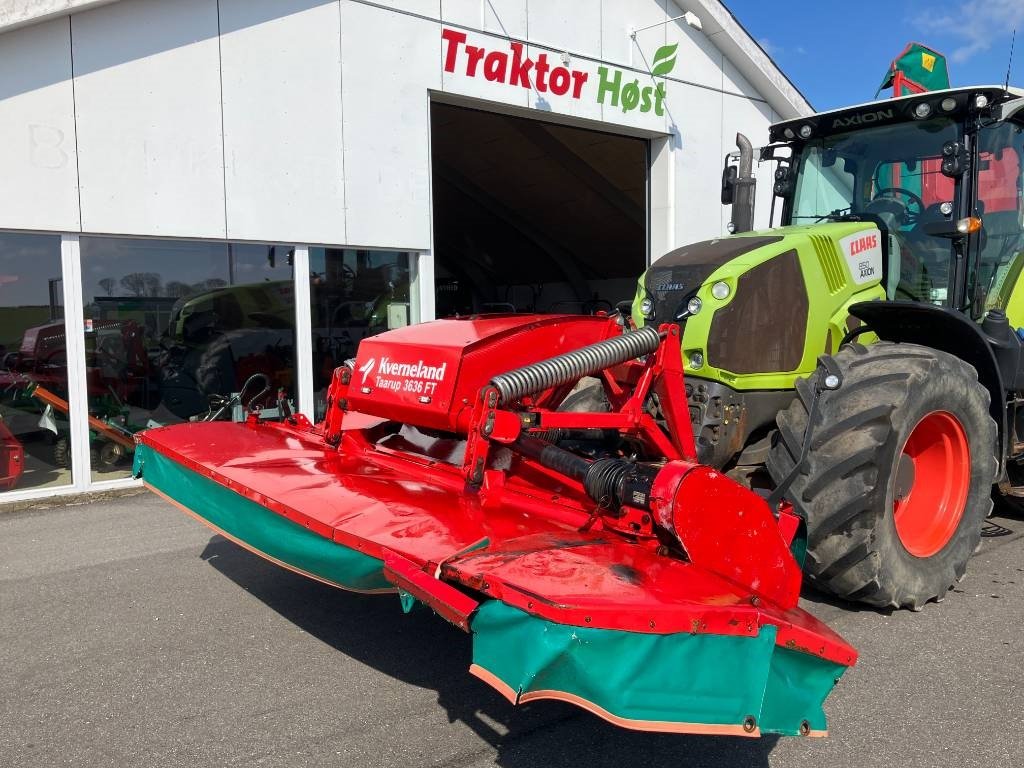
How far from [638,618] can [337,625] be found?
209cm

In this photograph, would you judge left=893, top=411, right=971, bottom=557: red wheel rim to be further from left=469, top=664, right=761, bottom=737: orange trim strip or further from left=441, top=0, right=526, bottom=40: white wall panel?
left=441, top=0, right=526, bottom=40: white wall panel

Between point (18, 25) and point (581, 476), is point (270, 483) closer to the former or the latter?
point (581, 476)

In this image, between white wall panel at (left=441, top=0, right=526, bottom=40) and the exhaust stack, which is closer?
the exhaust stack

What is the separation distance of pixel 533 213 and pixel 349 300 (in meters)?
9.62

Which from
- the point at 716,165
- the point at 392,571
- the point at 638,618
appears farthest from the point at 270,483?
the point at 716,165

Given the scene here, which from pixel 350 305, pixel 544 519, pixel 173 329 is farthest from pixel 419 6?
pixel 544 519

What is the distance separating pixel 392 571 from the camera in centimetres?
260

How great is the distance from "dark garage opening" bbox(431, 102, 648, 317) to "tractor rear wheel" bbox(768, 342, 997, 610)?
8.55m

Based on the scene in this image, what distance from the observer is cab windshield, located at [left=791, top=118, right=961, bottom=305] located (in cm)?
481

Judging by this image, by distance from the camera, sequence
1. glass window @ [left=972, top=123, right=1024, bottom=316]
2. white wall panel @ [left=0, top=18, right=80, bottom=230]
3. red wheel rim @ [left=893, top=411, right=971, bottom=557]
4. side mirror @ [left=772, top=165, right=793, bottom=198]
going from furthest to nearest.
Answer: white wall panel @ [left=0, top=18, right=80, bottom=230], side mirror @ [left=772, top=165, right=793, bottom=198], glass window @ [left=972, top=123, right=1024, bottom=316], red wheel rim @ [left=893, top=411, right=971, bottom=557]

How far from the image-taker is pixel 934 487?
4.20 meters

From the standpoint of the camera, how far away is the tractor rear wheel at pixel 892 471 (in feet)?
11.3

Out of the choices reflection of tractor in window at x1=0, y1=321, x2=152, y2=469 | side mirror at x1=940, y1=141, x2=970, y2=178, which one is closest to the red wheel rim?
side mirror at x1=940, y1=141, x2=970, y2=178

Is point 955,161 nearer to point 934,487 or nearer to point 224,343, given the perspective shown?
point 934,487
